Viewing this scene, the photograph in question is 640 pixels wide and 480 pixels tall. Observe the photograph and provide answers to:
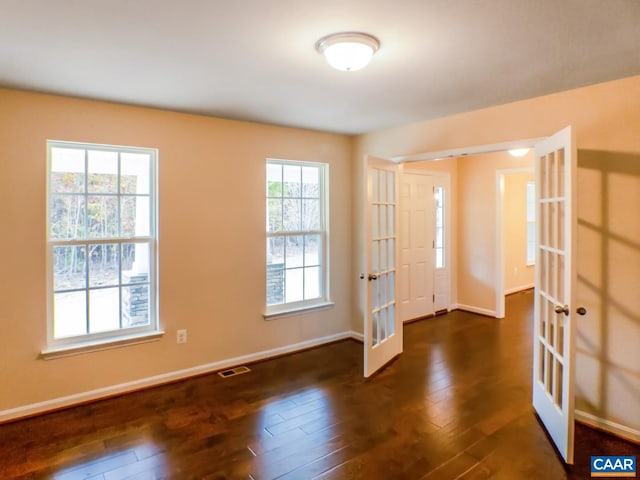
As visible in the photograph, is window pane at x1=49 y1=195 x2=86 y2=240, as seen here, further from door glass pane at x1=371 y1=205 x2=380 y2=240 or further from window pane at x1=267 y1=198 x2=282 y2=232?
door glass pane at x1=371 y1=205 x2=380 y2=240

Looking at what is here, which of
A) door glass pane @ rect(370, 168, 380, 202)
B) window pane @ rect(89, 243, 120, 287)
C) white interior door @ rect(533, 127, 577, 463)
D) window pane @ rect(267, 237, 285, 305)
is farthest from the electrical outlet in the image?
white interior door @ rect(533, 127, 577, 463)

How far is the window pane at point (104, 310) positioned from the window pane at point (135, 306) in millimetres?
54

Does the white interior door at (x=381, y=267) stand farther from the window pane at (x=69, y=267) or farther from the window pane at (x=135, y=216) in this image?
the window pane at (x=69, y=267)

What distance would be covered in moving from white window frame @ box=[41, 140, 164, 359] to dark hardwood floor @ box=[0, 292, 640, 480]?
1.48ft

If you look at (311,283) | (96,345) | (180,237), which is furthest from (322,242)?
(96,345)

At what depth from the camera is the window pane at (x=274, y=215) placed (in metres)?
4.04

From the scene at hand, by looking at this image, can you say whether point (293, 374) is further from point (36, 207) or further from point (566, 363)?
point (36, 207)

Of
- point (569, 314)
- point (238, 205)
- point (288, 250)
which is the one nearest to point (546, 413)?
point (569, 314)

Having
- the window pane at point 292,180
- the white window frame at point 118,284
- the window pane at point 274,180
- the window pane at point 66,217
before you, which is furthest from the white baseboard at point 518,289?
the window pane at point 66,217

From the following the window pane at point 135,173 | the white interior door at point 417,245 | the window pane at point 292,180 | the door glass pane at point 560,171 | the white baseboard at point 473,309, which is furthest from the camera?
the white baseboard at point 473,309

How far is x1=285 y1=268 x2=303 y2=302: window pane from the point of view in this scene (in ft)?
13.7

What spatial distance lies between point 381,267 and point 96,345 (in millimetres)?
2526

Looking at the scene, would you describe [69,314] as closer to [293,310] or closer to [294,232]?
[293,310]

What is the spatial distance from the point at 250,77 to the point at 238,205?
143 cm
